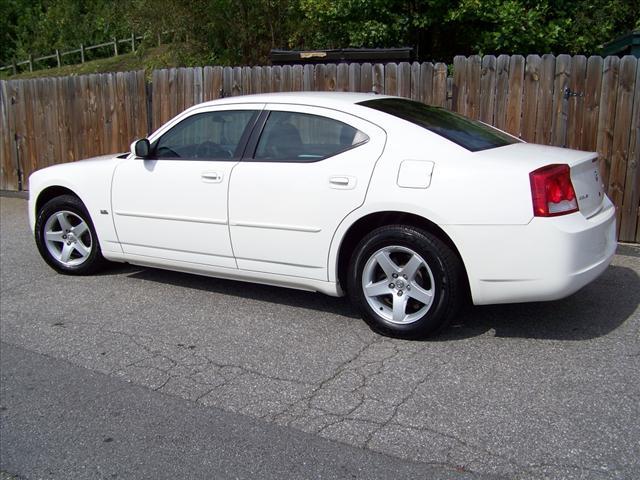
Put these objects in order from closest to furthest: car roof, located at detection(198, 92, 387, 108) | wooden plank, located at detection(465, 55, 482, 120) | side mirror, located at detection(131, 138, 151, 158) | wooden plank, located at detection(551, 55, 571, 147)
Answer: car roof, located at detection(198, 92, 387, 108) < side mirror, located at detection(131, 138, 151, 158) < wooden plank, located at detection(551, 55, 571, 147) < wooden plank, located at detection(465, 55, 482, 120)

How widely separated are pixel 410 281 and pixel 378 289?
0.82 ft

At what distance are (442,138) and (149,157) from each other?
2521 millimetres

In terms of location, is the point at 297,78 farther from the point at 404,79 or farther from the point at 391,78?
the point at 404,79

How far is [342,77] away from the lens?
26.7 feet

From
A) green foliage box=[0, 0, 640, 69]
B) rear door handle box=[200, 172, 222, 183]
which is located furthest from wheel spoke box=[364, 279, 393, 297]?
green foliage box=[0, 0, 640, 69]

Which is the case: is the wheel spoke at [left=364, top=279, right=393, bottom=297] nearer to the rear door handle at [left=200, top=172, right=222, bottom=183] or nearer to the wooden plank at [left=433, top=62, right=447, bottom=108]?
the rear door handle at [left=200, top=172, right=222, bottom=183]

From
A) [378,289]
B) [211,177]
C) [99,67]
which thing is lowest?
[378,289]

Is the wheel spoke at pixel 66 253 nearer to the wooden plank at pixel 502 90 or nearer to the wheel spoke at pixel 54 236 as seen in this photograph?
the wheel spoke at pixel 54 236

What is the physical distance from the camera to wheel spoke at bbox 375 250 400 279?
185 inches

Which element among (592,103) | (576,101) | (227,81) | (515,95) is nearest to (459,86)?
(515,95)

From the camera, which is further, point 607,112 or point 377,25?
point 377,25

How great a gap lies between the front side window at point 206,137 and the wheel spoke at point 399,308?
1688 millimetres

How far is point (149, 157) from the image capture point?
229 inches

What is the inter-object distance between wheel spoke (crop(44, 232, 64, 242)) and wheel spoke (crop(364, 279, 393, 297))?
10.9 ft
